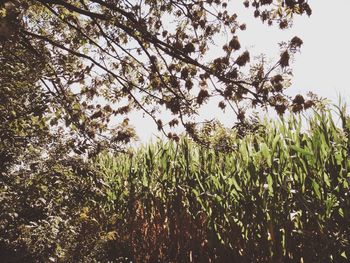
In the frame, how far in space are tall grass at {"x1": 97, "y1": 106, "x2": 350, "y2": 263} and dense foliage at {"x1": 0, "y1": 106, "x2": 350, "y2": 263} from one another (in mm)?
11

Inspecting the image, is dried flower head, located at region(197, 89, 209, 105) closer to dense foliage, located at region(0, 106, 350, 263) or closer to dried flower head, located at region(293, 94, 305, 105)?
dense foliage, located at region(0, 106, 350, 263)

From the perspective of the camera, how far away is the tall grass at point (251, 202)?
319 centimetres

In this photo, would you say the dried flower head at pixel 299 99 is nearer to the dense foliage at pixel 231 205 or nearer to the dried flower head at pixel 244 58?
the dense foliage at pixel 231 205

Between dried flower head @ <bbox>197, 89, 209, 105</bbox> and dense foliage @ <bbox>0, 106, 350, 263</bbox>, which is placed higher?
dried flower head @ <bbox>197, 89, 209, 105</bbox>

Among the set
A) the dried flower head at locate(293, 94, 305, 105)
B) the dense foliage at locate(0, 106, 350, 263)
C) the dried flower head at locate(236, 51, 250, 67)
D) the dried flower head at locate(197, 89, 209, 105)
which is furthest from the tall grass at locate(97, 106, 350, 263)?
the dried flower head at locate(236, 51, 250, 67)

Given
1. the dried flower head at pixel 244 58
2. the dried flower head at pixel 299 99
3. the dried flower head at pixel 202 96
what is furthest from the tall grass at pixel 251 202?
the dried flower head at pixel 244 58

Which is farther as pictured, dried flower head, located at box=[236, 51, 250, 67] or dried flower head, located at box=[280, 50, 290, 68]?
dried flower head, located at box=[236, 51, 250, 67]

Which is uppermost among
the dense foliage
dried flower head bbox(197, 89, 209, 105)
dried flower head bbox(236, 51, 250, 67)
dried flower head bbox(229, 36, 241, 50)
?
dried flower head bbox(229, 36, 241, 50)

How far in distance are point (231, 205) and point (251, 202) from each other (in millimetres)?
429

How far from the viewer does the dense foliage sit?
3.20 m

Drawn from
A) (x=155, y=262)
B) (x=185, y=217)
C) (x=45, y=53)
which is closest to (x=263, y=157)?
(x=185, y=217)

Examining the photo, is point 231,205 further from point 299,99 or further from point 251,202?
point 299,99

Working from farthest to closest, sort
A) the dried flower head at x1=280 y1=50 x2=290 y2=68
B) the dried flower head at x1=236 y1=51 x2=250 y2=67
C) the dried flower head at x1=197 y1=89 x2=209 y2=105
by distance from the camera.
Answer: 1. the dried flower head at x1=197 y1=89 x2=209 y2=105
2. the dried flower head at x1=236 y1=51 x2=250 y2=67
3. the dried flower head at x1=280 y1=50 x2=290 y2=68

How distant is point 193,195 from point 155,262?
3.53ft
